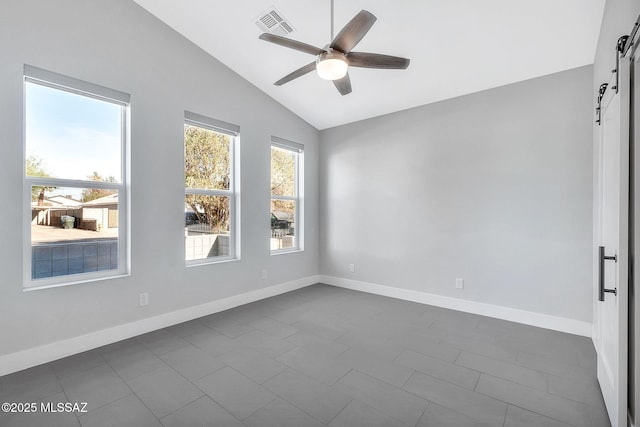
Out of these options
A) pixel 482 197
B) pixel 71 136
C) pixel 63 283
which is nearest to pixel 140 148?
pixel 71 136

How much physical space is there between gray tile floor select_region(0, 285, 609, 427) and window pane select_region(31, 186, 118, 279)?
0.81 m

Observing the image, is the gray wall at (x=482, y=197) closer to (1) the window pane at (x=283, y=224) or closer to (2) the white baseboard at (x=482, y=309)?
(2) the white baseboard at (x=482, y=309)

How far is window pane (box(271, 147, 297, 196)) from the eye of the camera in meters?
4.66

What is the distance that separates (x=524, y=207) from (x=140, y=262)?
14.1 feet

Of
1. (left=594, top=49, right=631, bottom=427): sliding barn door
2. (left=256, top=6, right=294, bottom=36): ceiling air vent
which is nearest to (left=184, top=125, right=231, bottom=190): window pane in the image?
(left=256, top=6, right=294, bottom=36): ceiling air vent

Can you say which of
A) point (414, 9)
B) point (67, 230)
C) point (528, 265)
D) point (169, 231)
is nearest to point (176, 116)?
point (169, 231)

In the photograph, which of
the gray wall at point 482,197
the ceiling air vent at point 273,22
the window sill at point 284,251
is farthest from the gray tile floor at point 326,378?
the ceiling air vent at point 273,22

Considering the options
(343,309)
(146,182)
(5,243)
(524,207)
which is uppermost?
(146,182)

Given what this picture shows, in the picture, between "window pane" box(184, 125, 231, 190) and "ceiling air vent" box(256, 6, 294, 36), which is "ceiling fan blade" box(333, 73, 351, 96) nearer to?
"ceiling air vent" box(256, 6, 294, 36)

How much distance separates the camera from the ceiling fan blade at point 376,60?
7.45 feet

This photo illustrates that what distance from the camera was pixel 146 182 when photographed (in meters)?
3.10

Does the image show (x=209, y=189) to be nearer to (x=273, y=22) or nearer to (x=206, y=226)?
(x=206, y=226)

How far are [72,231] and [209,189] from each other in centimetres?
145

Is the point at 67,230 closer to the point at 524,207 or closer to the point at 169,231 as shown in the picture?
the point at 169,231
